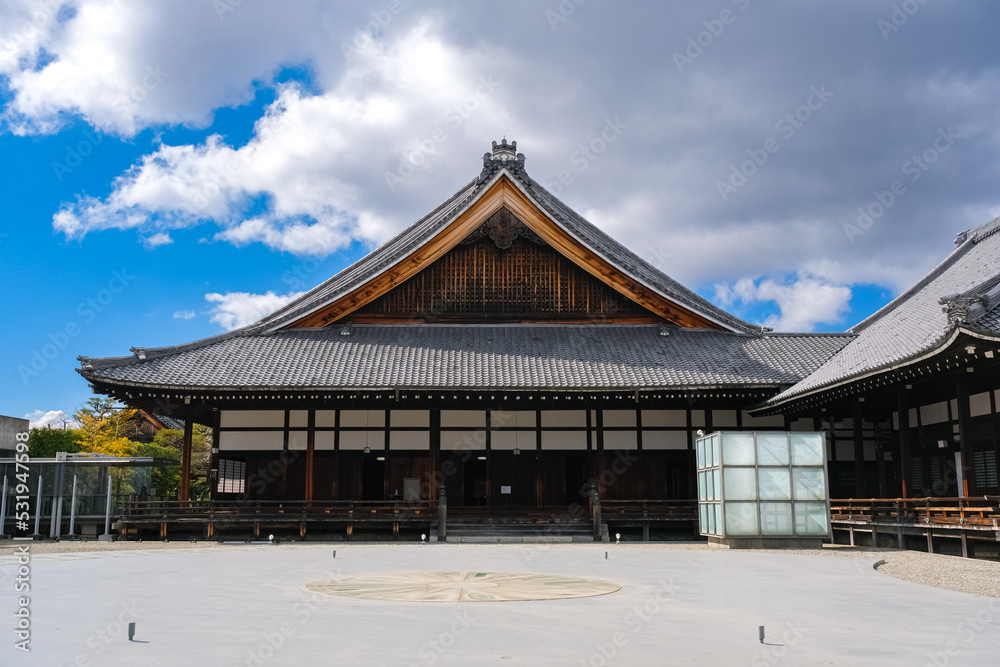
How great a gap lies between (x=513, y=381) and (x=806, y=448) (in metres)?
8.80

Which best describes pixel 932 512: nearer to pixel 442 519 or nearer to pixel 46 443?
pixel 442 519

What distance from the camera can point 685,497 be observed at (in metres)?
27.7

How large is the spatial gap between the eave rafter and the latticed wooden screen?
594mm

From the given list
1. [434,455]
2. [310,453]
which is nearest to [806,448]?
[434,455]

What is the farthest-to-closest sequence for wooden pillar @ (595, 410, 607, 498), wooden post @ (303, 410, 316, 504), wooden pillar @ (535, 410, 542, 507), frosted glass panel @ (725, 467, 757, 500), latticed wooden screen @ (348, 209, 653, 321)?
latticed wooden screen @ (348, 209, 653, 321) → wooden pillar @ (535, 410, 542, 507) → wooden pillar @ (595, 410, 607, 498) → wooden post @ (303, 410, 316, 504) → frosted glass panel @ (725, 467, 757, 500)

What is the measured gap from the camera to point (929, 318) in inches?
863

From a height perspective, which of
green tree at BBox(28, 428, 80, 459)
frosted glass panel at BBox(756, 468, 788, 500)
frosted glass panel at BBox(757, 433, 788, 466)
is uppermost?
green tree at BBox(28, 428, 80, 459)

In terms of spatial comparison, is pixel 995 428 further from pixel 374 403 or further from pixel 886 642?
pixel 374 403

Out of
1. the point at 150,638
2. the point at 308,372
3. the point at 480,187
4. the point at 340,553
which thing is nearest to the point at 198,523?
the point at 308,372

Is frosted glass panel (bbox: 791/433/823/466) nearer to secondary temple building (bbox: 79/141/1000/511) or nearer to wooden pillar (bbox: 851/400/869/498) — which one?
secondary temple building (bbox: 79/141/1000/511)

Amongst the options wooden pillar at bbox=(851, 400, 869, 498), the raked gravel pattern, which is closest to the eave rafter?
wooden pillar at bbox=(851, 400, 869, 498)

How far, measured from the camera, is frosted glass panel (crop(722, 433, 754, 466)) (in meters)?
20.1

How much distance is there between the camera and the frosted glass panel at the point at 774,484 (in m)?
20.1

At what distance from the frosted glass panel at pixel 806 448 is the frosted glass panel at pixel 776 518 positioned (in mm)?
1134
